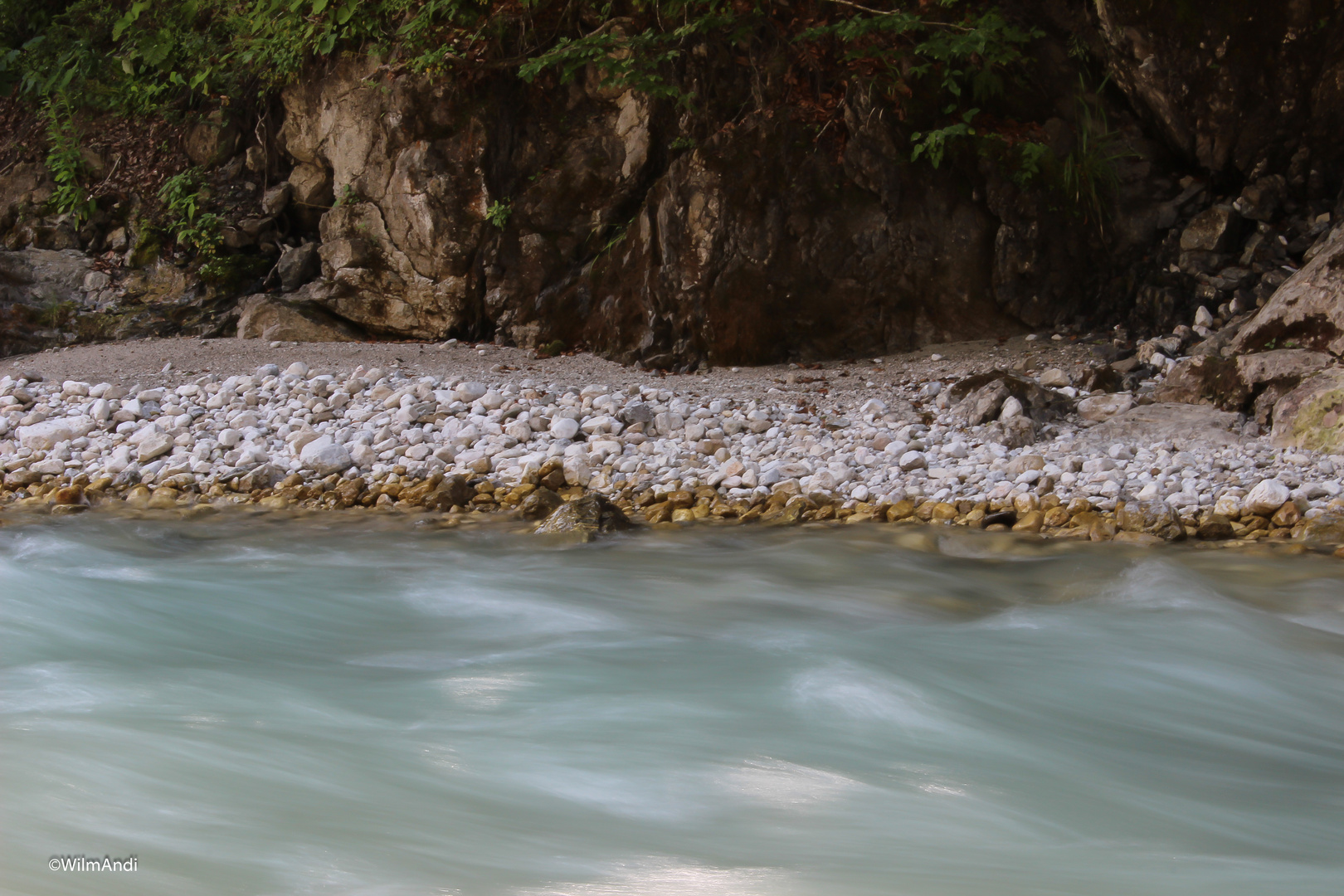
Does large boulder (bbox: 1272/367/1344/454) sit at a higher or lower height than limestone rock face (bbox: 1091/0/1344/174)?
lower

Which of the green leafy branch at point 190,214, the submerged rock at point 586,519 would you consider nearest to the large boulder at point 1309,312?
the submerged rock at point 586,519

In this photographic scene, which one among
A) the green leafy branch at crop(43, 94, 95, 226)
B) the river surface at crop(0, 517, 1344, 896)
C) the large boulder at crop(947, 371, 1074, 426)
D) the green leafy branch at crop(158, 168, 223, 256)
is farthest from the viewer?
the green leafy branch at crop(43, 94, 95, 226)

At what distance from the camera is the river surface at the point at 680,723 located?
179 centimetres

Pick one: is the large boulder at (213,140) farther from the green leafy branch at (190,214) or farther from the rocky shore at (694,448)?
the rocky shore at (694,448)

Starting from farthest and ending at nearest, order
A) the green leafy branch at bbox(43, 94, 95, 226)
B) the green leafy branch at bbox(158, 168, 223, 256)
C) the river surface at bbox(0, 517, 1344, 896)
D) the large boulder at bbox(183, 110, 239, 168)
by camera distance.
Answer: the large boulder at bbox(183, 110, 239, 168), the green leafy branch at bbox(43, 94, 95, 226), the green leafy branch at bbox(158, 168, 223, 256), the river surface at bbox(0, 517, 1344, 896)

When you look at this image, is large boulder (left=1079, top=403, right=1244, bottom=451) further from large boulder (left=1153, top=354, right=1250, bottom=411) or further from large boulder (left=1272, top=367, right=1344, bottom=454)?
large boulder (left=1272, top=367, right=1344, bottom=454)

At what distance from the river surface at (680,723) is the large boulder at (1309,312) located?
74.9 inches

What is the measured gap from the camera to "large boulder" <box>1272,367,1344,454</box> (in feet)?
15.0

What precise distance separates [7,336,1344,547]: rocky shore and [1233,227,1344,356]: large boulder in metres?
0.60

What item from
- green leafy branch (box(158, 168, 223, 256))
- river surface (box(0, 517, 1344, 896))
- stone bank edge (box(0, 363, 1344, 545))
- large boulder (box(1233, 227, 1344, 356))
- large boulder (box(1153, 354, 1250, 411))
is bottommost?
river surface (box(0, 517, 1344, 896))

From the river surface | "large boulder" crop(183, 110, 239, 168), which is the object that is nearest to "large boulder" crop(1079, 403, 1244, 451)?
the river surface

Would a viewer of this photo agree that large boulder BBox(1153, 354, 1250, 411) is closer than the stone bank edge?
No

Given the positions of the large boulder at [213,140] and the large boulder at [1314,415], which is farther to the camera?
the large boulder at [213,140]

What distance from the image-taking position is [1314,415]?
15.3ft
